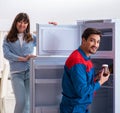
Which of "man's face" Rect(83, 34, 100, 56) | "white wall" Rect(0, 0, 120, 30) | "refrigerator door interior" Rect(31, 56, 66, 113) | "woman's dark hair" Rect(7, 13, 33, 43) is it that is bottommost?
"refrigerator door interior" Rect(31, 56, 66, 113)

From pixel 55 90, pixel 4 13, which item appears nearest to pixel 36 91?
pixel 55 90

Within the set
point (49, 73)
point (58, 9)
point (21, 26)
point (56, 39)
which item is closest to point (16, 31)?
point (21, 26)

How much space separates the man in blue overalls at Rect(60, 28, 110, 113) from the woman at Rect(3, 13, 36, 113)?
0.81 meters

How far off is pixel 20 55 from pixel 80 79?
1.08m

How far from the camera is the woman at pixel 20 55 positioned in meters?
3.08

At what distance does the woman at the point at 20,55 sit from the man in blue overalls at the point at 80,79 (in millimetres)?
806

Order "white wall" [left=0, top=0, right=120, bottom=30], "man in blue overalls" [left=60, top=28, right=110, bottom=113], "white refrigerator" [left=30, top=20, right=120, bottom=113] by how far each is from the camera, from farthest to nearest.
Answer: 1. "white wall" [left=0, top=0, right=120, bottom=30]
2. "white refrigerator" [left=30, top=20, right=120, bottom=113]
3. "man in blue overalls" [left=60, top=28, right=110, bottom=113]

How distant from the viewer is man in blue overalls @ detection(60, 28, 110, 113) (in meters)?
2.26

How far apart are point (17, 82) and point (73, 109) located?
945 millimetres

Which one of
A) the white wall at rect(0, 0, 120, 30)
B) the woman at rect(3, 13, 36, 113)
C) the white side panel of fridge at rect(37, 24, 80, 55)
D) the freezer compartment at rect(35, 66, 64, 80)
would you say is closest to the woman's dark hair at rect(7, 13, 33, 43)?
the woman at rect(3, 13, 36, 113)

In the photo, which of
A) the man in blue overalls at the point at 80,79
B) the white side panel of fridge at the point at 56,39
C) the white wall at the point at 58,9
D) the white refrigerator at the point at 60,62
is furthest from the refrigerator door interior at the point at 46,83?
the white wall at the point at 58,9

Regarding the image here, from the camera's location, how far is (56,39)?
290cm

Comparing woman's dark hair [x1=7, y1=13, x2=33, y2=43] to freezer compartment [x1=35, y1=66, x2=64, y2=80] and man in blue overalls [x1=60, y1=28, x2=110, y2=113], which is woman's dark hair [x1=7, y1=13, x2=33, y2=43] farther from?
man in blue overalls [x1=60, y1=28, x2=110, y2=113]

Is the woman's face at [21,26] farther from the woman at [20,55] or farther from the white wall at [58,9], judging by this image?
the white wall at [58,9]
